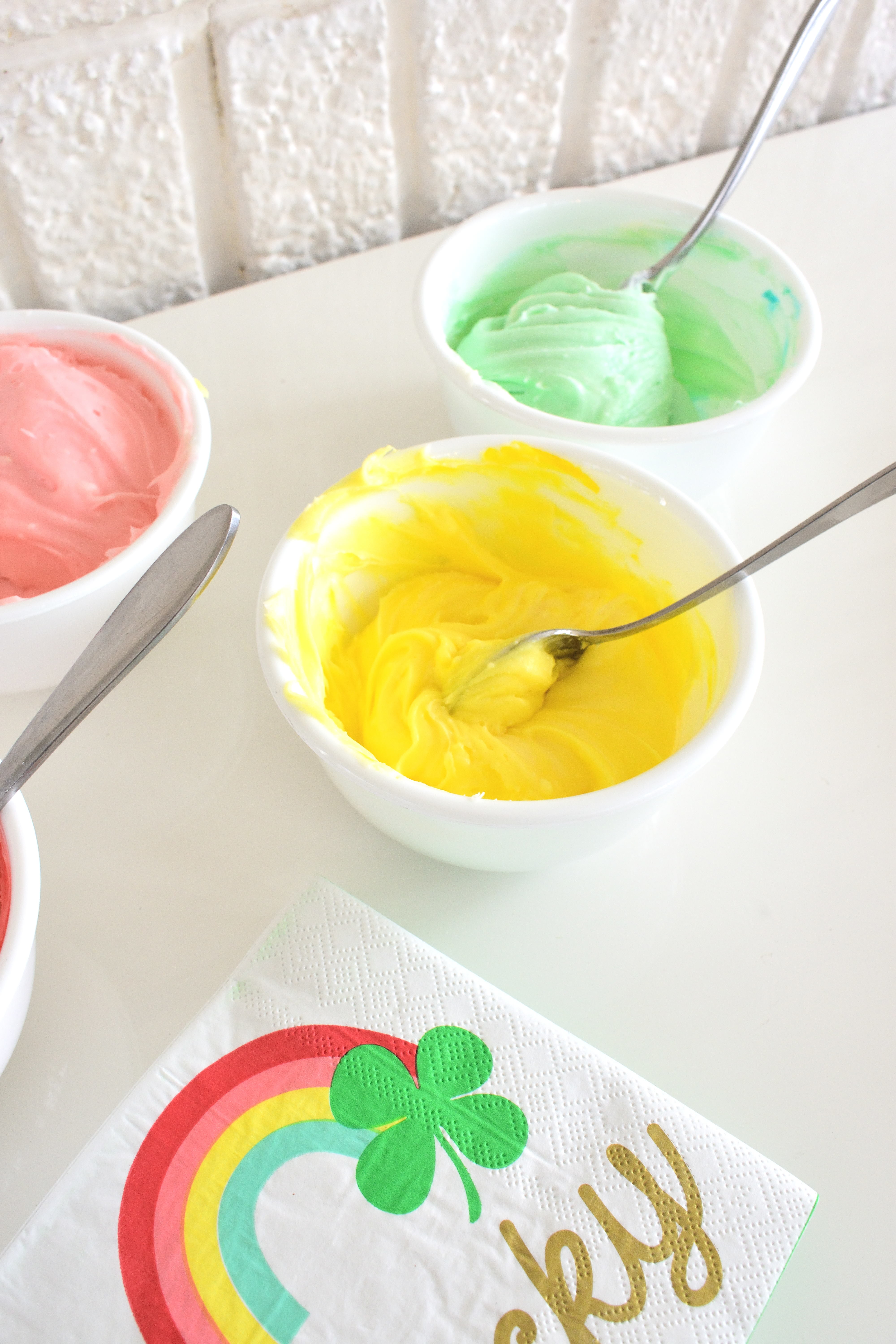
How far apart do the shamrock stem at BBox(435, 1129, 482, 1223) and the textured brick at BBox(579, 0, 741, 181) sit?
107cm

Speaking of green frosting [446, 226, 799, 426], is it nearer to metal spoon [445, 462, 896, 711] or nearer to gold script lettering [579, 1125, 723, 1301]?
metal spoon [445, 462, 896, 711]

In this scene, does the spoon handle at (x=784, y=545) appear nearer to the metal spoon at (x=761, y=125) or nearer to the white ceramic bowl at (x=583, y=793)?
the white ceramic bowl at (x=583, y=793)

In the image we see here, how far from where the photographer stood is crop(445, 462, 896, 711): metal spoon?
531mm

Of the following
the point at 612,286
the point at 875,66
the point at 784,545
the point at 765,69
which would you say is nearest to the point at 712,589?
the point at 784,545

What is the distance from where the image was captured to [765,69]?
1165 millimetres

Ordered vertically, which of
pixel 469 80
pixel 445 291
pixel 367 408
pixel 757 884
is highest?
pixel 469 80

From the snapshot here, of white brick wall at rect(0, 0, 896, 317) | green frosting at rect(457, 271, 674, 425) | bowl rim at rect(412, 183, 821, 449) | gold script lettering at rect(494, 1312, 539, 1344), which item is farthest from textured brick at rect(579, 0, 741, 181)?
gold script lettering at rect(494, 1312, 539, 1344)

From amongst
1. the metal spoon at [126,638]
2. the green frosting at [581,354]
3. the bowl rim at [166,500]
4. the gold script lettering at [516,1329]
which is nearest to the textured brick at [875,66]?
the green frosting at [581,354]

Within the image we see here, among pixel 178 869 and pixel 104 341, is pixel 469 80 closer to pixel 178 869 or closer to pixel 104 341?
pixel 104 341

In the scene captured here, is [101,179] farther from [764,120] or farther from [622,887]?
[622,887]

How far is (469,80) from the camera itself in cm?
99

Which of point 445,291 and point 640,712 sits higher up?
point 445,291

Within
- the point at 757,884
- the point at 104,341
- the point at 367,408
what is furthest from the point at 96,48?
the point at 757,884

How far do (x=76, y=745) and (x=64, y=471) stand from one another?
0.63 feet
